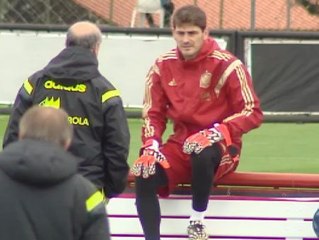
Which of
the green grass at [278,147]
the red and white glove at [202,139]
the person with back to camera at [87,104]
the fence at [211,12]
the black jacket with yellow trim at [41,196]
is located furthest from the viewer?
the fence at [211,12]

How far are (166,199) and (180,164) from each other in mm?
349

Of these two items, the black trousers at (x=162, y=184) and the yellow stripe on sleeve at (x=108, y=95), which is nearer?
the yellow stripe on sleeve at (x=108, y=95)

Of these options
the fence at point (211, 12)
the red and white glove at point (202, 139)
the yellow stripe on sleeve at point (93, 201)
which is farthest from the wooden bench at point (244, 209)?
the fence at point (211, 12)

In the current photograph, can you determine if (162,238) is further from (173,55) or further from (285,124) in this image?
(285,124)

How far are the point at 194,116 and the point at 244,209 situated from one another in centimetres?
76

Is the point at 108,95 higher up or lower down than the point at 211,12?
higher up

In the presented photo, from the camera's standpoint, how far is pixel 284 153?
1068 centimetres

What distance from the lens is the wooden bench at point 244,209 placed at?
7.22m

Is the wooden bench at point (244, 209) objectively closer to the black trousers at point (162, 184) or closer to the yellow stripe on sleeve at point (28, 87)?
the black trousers at point (162, 184)

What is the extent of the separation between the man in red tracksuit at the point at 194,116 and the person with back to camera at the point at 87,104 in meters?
0.91

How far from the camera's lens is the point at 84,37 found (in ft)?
19.4

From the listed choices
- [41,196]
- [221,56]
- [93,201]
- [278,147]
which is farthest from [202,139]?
[278,147]

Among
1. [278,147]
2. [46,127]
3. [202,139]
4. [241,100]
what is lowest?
[278,147]

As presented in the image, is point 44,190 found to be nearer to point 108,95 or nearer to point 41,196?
point 41,196
